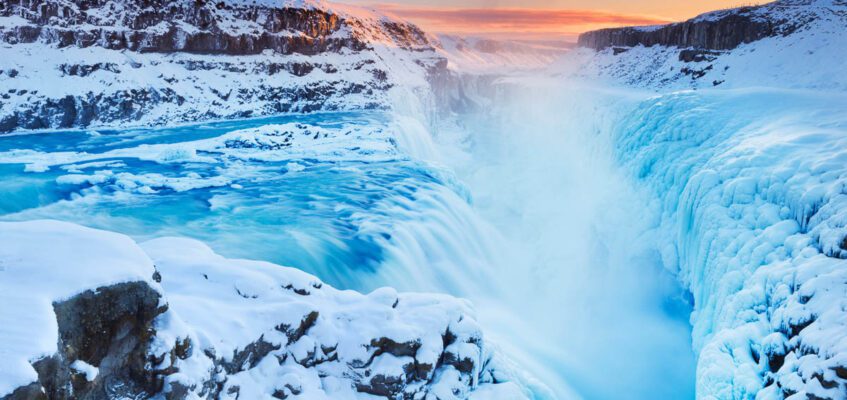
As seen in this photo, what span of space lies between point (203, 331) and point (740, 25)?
52736 millimetres

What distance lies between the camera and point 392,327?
6305mm

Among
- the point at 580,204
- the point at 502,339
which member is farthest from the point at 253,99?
the point at 502,339

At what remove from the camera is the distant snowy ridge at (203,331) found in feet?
11.6

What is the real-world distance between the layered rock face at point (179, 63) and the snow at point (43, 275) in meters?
34.5

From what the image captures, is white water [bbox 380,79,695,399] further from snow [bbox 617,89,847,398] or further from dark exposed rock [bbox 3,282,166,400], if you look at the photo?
dark exposed rock [bbox 3,282,166,400]

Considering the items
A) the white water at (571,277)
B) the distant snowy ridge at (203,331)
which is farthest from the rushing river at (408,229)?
the distant snowy ridge at (203,331)

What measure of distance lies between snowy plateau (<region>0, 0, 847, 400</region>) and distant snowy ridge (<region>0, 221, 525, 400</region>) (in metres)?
0.02

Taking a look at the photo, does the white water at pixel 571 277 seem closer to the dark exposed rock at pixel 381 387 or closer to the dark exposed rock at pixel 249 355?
the dark exposed rock at pixel 381 387

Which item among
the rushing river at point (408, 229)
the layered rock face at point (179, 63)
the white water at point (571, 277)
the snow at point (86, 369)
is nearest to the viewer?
the snow at point (86, 369)

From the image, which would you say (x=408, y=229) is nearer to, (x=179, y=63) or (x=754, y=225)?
(x=754, y=225)

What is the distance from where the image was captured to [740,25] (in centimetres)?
4384

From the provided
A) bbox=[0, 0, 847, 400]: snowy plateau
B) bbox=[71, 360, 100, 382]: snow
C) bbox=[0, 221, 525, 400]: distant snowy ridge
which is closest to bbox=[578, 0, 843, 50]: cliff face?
bbox=[0, 0, 847, 400]: snowy plateau

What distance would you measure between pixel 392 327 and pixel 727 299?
6.80 meters

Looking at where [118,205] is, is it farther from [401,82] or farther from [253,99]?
[401,82]
